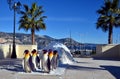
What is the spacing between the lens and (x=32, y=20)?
42.7m

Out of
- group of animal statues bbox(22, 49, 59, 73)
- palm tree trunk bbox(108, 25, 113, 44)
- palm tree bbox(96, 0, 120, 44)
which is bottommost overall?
group of animal statues bbox(22, 49, 59, 73)

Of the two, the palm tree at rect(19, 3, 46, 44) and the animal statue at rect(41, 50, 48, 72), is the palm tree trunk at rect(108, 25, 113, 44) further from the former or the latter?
the animal statue at rect(41, 50, 48, 72)

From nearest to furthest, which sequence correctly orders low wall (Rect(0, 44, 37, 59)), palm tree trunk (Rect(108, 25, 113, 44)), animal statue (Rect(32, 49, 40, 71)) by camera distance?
animal statue (Rect(32, 49, 40, 71)) < low wall (Rect(0, 44, 37, 59)) < palm tree trunk (Rect(108, 25, 113, 44))

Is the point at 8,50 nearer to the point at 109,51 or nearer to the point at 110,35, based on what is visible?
the point at 109,51

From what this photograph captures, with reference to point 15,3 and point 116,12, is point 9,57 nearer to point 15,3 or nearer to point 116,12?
point 15,3

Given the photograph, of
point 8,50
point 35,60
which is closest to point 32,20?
point 8,50

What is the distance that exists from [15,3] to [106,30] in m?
12.3

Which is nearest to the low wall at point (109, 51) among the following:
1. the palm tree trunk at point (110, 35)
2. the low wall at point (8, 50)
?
the palm tree trunk at point (110, 35)

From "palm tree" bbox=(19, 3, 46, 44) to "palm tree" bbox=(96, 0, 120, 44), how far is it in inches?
322

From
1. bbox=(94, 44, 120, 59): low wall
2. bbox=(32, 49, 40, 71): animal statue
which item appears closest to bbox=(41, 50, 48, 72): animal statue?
bbox=(32, 49, 40, 71): animal statue

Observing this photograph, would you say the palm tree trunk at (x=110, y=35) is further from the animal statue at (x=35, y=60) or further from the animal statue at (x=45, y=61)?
the animal statue at (x=45, y=61)

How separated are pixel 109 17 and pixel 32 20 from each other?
1018 centimetres

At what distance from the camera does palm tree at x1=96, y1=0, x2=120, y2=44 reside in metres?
39.7

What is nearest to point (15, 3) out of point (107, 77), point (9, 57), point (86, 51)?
point (9, 57)
